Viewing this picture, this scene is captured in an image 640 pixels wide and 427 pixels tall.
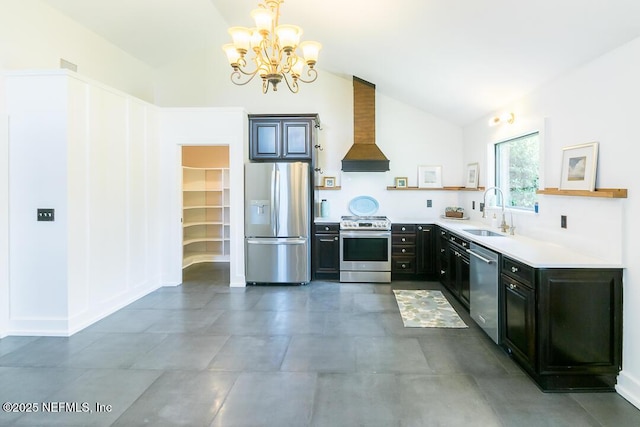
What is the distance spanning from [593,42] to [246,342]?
352cm

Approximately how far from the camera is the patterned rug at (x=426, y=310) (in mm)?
3502

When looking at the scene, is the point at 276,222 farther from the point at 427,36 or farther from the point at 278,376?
the point at 427,36

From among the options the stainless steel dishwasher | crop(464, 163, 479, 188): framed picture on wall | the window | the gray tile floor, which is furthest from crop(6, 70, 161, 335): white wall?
A: crop(464, 163, 479, 188): framed picture on wall

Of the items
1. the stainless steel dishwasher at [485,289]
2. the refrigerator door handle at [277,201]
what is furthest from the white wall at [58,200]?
the stainless steel dishwasher at [485,289]

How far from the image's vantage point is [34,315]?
3.26 m

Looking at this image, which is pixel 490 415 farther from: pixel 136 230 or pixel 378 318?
pixel 136 230

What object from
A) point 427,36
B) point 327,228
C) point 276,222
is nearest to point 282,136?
point 276,222

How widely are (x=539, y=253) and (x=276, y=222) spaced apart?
129 inches

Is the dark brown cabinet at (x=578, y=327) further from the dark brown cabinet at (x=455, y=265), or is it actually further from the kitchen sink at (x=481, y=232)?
the kitchen sink at (x=481, y=232)

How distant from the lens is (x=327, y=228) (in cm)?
520

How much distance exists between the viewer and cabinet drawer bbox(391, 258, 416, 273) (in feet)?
17.2

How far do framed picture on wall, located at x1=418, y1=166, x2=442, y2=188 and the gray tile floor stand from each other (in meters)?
2.59

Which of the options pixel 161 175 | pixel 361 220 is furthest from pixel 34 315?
pixel 361 220

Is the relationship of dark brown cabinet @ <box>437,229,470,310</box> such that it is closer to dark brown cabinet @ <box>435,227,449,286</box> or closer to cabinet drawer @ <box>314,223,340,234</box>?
dark brown cabinet @ <box>435,227,449,286</box>
